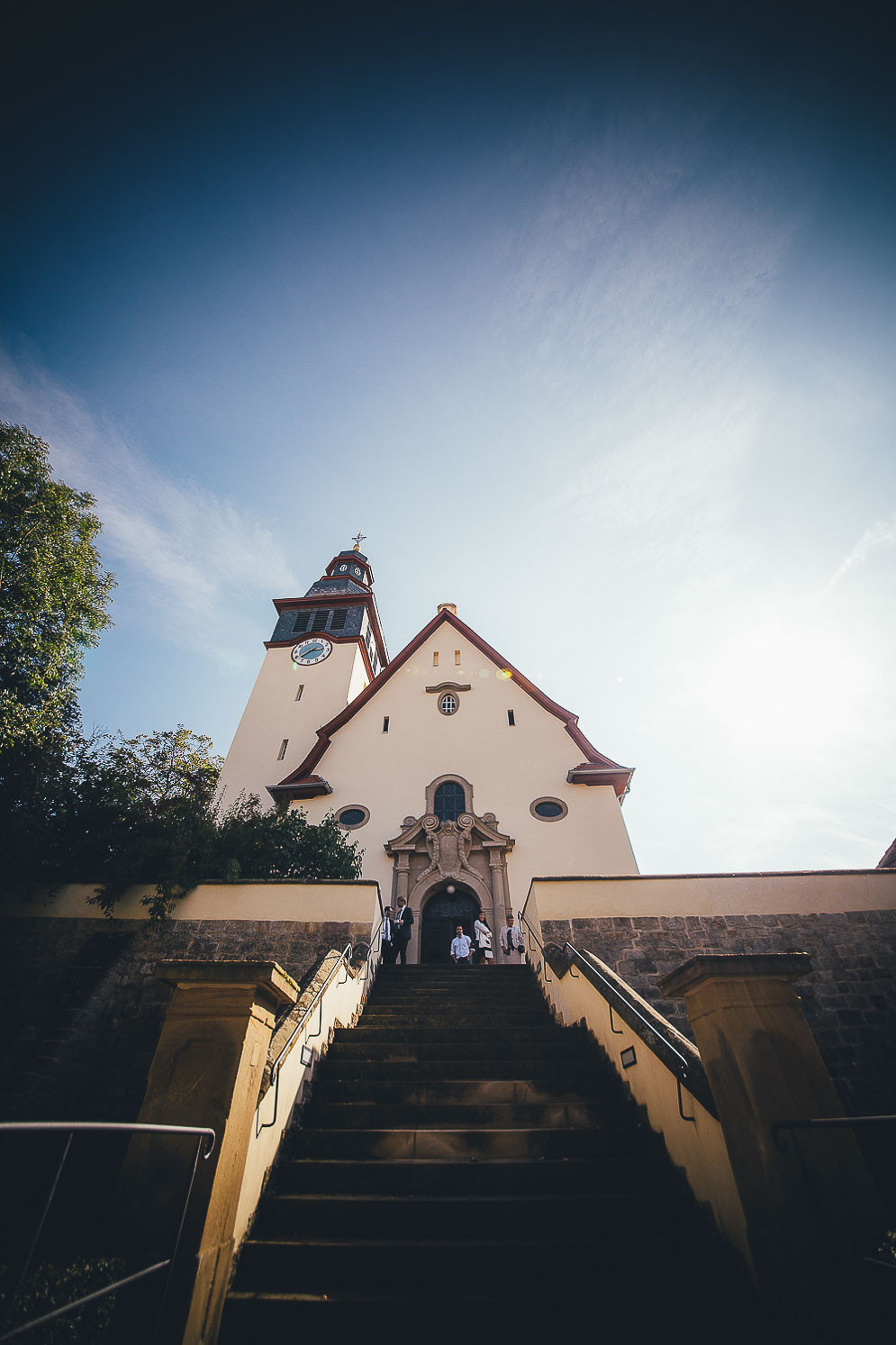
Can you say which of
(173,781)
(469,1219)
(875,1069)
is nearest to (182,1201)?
(469,1219)

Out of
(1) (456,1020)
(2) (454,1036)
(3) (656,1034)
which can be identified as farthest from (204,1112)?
(1) (456,1020)

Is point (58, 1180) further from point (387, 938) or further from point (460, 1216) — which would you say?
point (387, 938)

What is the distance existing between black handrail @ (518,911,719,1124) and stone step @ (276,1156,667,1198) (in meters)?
0.61

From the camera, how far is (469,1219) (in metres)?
3.76

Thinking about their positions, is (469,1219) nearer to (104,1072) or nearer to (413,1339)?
(413,1339)

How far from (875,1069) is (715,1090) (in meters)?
5.91

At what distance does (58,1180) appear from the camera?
2.63 m

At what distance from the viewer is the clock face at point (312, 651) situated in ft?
70.3

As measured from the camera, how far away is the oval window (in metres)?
13.8

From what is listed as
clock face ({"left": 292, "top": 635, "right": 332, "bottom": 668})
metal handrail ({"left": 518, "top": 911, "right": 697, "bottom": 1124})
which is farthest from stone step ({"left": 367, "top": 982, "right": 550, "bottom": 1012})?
clock face ({"left": 292, "top": 635, "right": 332, "bottom": 668})

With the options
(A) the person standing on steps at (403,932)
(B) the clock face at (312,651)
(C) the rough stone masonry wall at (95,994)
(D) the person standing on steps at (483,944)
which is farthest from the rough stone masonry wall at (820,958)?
(B) the clock face at (312,651)

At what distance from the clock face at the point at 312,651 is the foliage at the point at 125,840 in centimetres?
1101

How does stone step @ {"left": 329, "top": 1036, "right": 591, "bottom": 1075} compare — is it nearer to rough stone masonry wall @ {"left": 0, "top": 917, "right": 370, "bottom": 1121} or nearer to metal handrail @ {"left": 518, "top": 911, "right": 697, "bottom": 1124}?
metal handrail @ {"left": 518, "top": 911, "right": 697, "bottom": 1124}

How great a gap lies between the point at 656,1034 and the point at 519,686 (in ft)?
39.5
